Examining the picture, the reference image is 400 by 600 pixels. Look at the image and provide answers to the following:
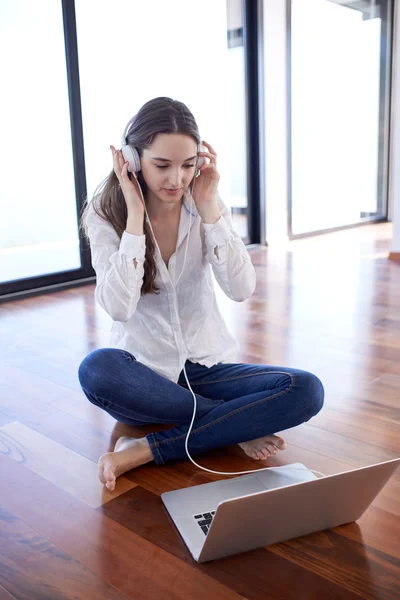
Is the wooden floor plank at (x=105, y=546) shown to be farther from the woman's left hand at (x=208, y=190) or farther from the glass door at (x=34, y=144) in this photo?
the glass door at (x=34, y=144)

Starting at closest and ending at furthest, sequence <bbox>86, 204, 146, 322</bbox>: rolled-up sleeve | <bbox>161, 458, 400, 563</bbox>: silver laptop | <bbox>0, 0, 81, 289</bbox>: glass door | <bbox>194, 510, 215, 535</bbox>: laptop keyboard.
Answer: <bbox>161, 458, 400, 563</bbox>: silver laptop
<bbox>194, 510, 215, 535</bbox>: laptop keyboard
<bbox>86, 204, 146, 322</bbox>: rolled-up sleeve
<bbox>0, 0, 81, 289</bbox>: glass door

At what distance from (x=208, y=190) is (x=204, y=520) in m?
0.78

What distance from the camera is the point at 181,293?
159 centimetres

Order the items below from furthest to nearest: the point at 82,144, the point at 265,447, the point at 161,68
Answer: the point at 161,68
the point at 82,144
the point at 265,447

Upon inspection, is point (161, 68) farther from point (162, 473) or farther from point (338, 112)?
point (162, 473)

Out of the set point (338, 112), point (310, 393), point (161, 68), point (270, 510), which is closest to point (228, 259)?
point (310, 393)

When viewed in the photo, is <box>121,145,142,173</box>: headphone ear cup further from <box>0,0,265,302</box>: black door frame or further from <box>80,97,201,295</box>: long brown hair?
<box>0,0,265,302</box>: black door frame

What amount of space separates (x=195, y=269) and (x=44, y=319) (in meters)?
1.53

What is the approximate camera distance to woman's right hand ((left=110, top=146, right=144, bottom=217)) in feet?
4.78

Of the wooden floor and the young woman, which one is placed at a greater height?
the young woman

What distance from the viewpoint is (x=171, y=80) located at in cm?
399

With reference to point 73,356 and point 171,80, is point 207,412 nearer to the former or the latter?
point 73,356

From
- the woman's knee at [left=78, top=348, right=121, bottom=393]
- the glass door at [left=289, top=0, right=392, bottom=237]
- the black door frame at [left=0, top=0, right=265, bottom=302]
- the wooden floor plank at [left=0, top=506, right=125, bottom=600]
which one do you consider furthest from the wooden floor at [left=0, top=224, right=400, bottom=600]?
the glass door at [left=289, top=0, right=392, bottom=237]

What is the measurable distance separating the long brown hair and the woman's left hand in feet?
0.23
